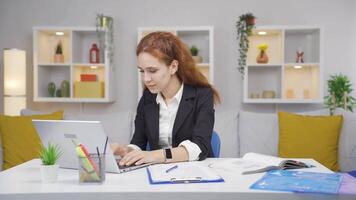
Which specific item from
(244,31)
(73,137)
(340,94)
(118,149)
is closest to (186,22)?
(244,31)

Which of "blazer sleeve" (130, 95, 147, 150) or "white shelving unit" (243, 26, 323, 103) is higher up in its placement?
"white shelving unit" (243, 26, 323, 103)

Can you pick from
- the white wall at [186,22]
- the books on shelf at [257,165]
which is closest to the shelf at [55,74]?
the white wall at [186,22]

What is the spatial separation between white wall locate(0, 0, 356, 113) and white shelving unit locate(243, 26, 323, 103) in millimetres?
163

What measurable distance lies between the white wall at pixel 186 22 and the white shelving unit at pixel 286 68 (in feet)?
0.53

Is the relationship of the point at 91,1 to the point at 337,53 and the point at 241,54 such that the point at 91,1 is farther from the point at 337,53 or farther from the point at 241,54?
the point at 337,53

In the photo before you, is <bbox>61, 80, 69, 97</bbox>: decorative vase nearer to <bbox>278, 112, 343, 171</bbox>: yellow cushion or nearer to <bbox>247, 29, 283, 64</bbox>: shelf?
<bbox>247, 29, 283, 64</bbox>: shelf

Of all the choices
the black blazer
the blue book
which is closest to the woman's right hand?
the black blazer

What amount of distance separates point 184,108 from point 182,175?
0.75 metres

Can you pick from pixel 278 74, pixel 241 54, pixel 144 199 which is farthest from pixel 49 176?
pixel 278 74

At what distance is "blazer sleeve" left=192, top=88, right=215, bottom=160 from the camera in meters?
1.86

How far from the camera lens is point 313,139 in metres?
3.28

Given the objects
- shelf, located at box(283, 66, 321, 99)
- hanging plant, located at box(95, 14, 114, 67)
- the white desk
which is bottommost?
the white desk

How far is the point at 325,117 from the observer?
3.32 meters

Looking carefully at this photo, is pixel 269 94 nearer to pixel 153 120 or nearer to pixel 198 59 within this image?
pixel 198 59
